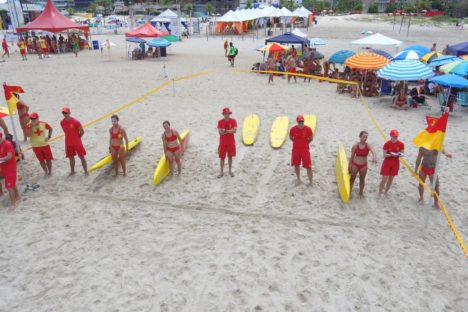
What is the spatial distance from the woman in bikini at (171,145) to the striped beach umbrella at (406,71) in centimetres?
728

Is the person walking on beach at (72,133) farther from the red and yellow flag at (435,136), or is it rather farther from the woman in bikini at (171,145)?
the red and yellow flag at (435,136)

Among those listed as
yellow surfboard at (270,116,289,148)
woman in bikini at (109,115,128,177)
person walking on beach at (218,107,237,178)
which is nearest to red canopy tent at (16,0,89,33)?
yellow surfboard at (270,116,289,148)

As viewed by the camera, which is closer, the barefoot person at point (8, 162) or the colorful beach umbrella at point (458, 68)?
the barefoot person at point (8, 162)

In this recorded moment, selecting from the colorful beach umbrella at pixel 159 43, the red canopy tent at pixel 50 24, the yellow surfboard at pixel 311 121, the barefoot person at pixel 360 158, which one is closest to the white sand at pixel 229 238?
the yellow surfboard at pixel 311 121

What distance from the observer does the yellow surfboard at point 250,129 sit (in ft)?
27.8

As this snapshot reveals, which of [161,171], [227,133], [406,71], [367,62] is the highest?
[367,62]

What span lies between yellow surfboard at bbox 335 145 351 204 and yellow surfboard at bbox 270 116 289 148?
1.44m

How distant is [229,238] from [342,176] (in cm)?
257

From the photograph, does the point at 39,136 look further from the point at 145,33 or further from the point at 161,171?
the point at 145,33

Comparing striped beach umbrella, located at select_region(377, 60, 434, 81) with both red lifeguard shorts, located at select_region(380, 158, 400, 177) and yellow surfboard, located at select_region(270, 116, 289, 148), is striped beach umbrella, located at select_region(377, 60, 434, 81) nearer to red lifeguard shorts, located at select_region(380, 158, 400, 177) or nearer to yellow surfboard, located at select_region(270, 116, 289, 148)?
yellow surfboard, located at select_region(270, 116, 289, 148)

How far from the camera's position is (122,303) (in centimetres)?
388

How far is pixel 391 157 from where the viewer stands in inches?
227

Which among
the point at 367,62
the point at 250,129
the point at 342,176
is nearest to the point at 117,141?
the point at 250,129

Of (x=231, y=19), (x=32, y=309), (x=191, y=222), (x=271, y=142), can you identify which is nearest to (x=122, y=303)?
(x=32, y=309)
